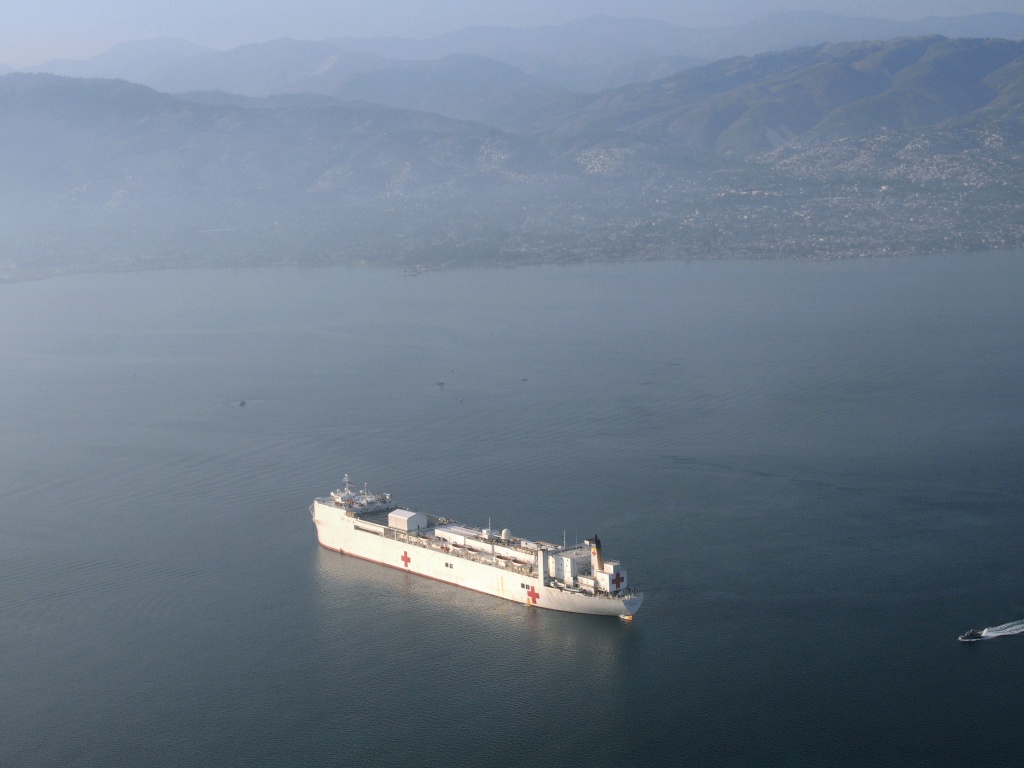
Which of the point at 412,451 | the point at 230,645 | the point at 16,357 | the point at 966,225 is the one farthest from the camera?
the point at 966,225

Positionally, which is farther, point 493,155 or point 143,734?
point 493,155

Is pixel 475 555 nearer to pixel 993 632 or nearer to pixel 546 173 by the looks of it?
pixel 993 632

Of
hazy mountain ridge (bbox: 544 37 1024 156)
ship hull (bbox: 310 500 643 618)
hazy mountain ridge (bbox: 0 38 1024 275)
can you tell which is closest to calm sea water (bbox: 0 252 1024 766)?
ship hull (bbox: 310 500 643 618)

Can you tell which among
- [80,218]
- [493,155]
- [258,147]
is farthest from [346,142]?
[80,218]

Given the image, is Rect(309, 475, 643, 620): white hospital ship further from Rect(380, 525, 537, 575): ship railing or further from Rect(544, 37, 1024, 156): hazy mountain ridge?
Rect(544, 37, 1024, 156): hazy mountain ridge

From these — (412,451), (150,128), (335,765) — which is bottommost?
(335,765)

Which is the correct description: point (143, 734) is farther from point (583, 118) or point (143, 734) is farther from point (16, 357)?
point (583, 118)

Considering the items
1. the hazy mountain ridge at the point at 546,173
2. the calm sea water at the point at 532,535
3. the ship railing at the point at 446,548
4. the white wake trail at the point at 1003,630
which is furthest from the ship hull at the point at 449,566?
the hazy mountain ridge at the point at 546,173
